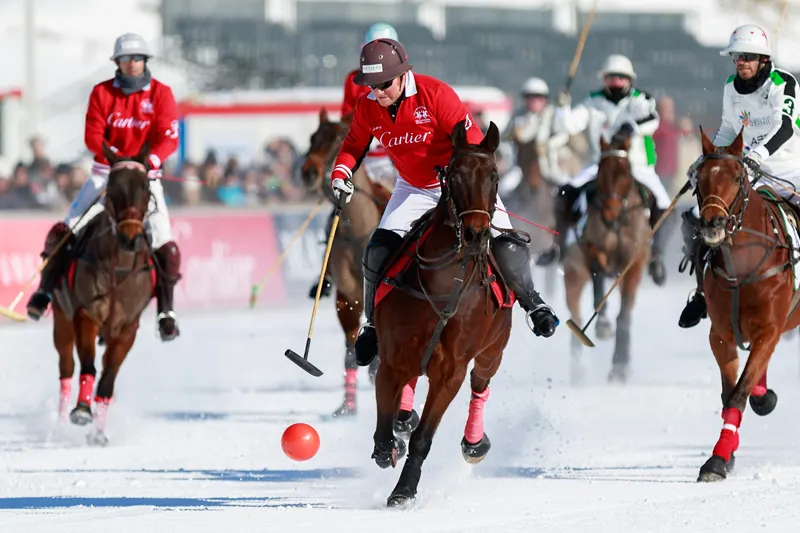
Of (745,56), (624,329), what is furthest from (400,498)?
(624,329)

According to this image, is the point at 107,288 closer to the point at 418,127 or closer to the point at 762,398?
the point at 418,127

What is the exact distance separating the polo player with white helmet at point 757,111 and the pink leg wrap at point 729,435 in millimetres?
1079

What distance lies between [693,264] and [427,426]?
268 cm

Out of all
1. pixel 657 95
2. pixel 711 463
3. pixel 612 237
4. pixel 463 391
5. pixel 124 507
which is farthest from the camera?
pixel 657 95

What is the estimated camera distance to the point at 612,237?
604 inches

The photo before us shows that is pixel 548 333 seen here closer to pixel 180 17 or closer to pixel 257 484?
pixel 257 484

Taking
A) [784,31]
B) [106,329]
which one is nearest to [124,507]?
[106,329]

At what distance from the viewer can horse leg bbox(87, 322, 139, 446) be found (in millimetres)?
11393

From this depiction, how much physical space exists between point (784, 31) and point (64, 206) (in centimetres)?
2561

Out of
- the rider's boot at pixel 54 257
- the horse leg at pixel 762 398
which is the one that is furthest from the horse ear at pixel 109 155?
the horse leg at pixel 762 398

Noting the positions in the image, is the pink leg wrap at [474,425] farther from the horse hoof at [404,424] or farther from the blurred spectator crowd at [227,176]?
the blurred spectator crowd at [227,176]

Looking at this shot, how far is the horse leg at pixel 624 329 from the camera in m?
14.6

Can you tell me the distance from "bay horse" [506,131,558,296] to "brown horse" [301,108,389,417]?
726 cm

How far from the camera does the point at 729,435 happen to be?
30.7ft
